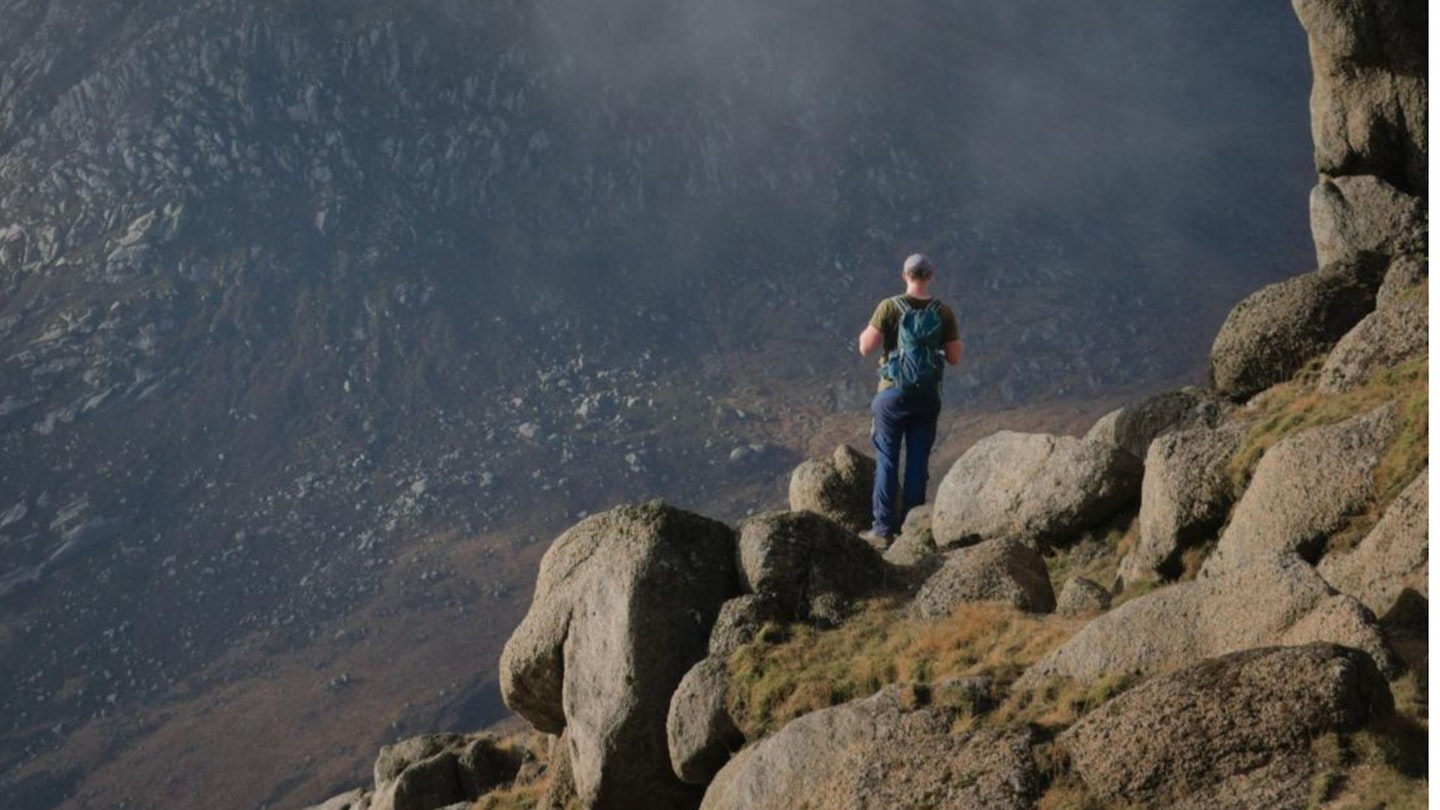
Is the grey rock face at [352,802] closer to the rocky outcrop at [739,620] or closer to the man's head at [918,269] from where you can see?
the rocky outcrop at [739,620]

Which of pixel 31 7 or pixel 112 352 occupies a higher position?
pixel 31 7

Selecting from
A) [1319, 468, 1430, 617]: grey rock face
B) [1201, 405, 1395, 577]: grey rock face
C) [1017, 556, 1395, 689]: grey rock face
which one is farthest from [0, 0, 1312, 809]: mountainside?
[1319, 468, 1430, 617]: grey rock face

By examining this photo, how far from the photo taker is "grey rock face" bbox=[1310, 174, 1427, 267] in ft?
63.1

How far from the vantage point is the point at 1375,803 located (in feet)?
21.9

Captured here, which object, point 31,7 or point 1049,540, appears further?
point 31,7

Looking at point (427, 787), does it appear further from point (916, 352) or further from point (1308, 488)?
point (1308, 488)

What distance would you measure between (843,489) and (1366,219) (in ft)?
32.2

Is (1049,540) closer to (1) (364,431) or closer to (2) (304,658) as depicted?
(2) (304,658)

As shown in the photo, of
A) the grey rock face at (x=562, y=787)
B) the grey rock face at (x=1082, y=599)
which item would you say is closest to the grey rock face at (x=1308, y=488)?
the grey rock face at (x=1082, y=599)

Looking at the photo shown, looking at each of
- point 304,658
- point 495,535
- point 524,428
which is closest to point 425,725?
point 304,658

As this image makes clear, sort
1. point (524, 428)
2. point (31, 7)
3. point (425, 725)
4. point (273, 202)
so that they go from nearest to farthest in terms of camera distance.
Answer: point (425, 725) < point (524, 428) < point (273, 202) < point (31, 7)

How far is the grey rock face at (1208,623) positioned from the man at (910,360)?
5636 millimetres

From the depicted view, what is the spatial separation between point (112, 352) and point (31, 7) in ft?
123

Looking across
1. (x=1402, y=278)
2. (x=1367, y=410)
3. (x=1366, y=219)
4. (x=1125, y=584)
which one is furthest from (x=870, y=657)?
(x=1366, y=219)
